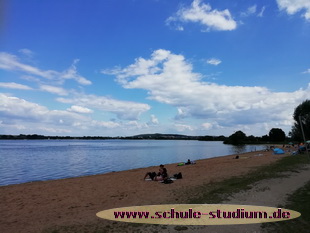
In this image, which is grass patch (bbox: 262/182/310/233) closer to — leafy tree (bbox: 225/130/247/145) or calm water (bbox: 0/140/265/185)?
calm water (bbox: 0/140/265/185)

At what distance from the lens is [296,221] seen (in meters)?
6.36

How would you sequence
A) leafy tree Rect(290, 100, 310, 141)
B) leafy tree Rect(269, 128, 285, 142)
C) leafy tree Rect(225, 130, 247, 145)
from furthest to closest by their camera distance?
leafy tree Rect(225, 130, 247, 145) < leafy tree Rect(269, 128, 285, 142) < leafy tree Rect(290, 100, 310, 141)

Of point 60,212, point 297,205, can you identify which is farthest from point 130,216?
point 297,205

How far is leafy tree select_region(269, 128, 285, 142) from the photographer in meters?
144

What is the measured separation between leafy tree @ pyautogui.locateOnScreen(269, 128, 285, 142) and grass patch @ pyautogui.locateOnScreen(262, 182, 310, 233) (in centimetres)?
15165

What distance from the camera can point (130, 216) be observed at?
7.61 m

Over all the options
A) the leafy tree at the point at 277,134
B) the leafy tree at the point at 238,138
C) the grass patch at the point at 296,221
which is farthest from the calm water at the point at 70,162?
the leafy tree at the point at 238,138

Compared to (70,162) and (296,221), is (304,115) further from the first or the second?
(296,221)

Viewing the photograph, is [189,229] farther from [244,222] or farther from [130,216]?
[130,216]

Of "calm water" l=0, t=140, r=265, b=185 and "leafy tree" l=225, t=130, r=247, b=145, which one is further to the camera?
"leafy tree" l=225, t=130, r=247, b=145

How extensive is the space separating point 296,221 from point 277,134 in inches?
6100

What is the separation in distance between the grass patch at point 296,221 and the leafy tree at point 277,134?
152 metres

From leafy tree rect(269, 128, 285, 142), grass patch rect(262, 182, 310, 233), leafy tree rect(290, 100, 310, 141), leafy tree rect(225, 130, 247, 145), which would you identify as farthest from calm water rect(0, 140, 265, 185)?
leafy tree rect(225, 130, 247, 145)

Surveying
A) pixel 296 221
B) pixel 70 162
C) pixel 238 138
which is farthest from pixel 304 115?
pixel 238 138
